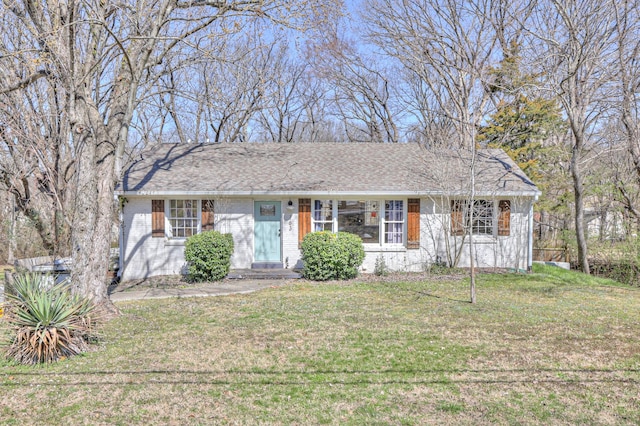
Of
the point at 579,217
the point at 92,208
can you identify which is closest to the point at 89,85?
the point at 92,208

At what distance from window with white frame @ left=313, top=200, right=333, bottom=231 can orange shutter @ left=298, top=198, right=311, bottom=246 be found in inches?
11.4

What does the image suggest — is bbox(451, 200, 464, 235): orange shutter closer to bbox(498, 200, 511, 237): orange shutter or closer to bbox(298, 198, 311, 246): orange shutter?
bbox(498, 200, 511, 237): orange shutter

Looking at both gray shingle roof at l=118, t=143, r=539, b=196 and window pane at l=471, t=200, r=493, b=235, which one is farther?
window pane at l=471, t=200, r=493, b=235

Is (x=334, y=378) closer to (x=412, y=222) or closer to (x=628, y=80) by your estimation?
(x=412, y=222)

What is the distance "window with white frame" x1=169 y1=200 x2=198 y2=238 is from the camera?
12.2 meters

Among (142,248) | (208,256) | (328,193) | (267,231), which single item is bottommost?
(208,256)

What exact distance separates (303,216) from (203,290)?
146 inches

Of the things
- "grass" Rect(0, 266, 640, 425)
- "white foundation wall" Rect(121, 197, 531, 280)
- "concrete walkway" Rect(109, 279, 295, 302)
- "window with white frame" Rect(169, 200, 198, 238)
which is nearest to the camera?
"grass" Rect(0, 266, 640, 425)

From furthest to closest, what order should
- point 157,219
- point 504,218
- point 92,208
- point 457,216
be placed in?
point 504,218
point 457,216
point 157,219
point 92,208

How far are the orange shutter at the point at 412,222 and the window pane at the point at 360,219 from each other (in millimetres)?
930

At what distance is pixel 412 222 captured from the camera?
1223 cm

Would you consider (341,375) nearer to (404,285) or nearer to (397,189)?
(404,285)

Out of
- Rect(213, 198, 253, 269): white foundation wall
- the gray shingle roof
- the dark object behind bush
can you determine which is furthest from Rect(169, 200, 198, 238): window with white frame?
the dark object behind bush

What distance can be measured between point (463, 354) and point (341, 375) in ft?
5.77
